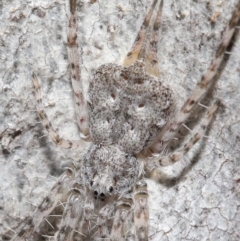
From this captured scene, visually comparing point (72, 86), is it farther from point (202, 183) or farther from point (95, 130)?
point (202, 183)

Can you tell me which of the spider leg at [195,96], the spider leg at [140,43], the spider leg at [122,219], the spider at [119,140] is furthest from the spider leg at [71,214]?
the spider leg at [140,43]

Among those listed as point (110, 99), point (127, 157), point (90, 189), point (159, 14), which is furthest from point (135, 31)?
point (90, 189)

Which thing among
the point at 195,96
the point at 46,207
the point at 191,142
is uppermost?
the point at 195,96

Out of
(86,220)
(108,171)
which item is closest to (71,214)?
(86,220)

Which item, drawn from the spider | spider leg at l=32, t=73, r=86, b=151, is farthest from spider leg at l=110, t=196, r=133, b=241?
spider leg at l=32, t=73, r=86, b=151

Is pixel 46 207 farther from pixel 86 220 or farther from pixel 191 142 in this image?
pixel 191 142
